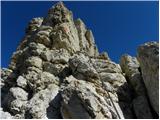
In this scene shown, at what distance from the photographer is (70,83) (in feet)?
126

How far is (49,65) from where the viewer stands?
Result: 49.9 meters

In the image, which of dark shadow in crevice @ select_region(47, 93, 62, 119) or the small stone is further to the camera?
the small stone

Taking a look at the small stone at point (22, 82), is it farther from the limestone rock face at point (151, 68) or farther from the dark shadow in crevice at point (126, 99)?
the limestone rock face at point (151, 68)

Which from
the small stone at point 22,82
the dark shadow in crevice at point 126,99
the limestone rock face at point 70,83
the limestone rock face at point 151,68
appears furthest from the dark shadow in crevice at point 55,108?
the limestone rock face at point 151,68

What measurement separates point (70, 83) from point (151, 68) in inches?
393

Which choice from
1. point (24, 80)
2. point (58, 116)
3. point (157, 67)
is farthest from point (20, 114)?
point (157, 67)

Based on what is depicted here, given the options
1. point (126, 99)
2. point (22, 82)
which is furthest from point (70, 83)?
point (22, 82)

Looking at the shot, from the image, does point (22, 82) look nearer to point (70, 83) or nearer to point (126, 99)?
point (70, 83)

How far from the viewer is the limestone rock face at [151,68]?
3443 cm

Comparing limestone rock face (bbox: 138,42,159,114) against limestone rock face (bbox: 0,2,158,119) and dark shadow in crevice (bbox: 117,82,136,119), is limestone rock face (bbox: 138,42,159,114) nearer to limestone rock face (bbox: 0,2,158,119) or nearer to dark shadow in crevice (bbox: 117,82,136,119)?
limestone rock face (bbox: 0,2,158,119)

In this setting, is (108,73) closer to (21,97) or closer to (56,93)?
(56,93)

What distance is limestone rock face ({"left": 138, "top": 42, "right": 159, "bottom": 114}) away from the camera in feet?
113

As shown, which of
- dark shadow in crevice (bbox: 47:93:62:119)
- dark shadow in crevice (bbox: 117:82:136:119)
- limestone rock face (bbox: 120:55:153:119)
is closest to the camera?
dark shadow in crevice (bbox: 47:93:62:119)

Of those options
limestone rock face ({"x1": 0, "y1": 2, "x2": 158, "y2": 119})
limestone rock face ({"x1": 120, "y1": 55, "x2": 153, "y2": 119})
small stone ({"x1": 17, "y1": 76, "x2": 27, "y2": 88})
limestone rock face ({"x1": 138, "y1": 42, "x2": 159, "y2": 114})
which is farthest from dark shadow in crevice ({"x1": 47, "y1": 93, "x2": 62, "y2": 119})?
limestone rock face ({"x1": 138, "y1": 42, "x2": 159, "y2": 114})
